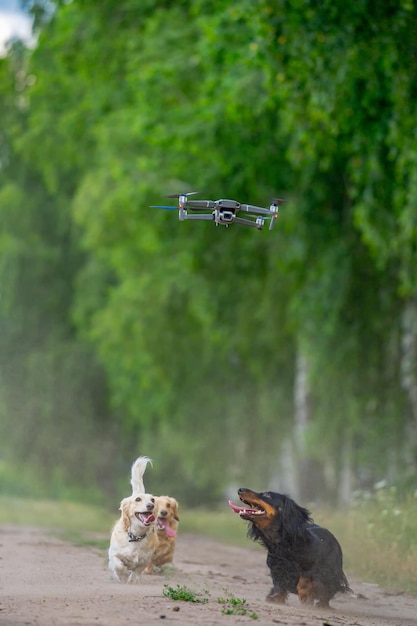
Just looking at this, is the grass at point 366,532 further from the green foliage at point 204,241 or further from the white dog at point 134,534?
the white dog at point 134,534

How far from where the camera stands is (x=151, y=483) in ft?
141

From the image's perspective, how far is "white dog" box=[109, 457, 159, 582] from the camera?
11.9 m

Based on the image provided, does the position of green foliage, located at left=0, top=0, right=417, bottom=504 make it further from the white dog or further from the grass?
the white dog

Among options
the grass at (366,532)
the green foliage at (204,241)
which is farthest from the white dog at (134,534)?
the green foliage at (204,241)

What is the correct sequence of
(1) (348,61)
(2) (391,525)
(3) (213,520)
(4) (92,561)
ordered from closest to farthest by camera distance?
(4) (92,561), (2) (391,525), (1) (348,61), (3) (213,520)

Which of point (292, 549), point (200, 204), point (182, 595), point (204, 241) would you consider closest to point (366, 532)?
point (292, 549)

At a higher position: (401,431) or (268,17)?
(268,17)

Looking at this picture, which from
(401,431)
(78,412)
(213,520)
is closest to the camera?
(213,520)

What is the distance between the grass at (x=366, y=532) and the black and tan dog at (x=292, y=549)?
3.09 m

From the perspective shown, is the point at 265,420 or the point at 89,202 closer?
the point at 89,202

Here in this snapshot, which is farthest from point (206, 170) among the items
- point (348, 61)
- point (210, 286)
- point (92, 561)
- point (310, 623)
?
point (310, 623)

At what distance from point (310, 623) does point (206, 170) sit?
1854 cm

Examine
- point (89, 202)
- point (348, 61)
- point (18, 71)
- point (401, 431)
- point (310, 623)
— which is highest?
point (18, 71)

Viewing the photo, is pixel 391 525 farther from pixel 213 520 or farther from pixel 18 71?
pixel 18 71
